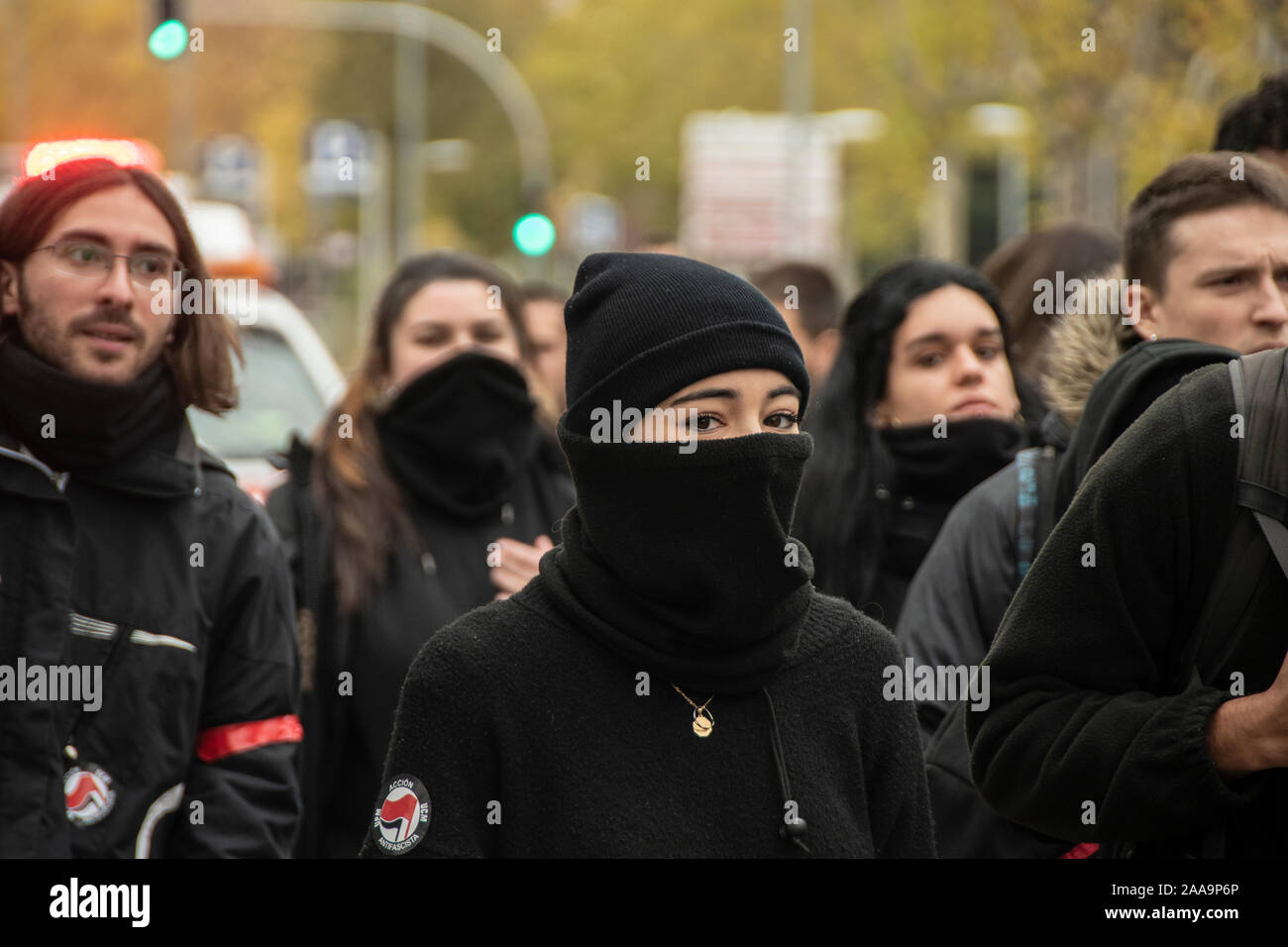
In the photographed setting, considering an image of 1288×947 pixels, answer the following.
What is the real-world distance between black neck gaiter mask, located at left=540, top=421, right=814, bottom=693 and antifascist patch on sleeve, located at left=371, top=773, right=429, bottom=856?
1.09 feet

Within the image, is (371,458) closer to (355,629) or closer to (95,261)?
(355,629)

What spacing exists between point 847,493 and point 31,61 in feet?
163

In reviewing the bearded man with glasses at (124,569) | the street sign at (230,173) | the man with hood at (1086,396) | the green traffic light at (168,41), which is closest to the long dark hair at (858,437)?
the man with hood at (1086,396)

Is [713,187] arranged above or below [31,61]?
below

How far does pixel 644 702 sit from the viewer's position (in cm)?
269

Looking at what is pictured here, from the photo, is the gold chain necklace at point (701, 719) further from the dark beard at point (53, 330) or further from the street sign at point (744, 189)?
→ the street sign at point (744, 189)

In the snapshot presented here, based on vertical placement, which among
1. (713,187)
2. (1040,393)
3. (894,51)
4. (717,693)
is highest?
(894,51)

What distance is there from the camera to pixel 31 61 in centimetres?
5016

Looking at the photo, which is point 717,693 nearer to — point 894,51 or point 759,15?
point 894,51

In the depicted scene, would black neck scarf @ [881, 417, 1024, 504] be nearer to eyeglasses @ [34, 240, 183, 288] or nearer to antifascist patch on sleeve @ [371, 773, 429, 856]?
eyeglasses @ [34, 240, 183, 288]

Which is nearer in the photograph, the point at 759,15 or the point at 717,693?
the point at 717,693

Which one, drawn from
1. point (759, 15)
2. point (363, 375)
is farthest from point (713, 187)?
point (759, 15)

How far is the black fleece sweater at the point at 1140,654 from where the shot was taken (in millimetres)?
2496

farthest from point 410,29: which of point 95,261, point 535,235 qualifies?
point 95,261
